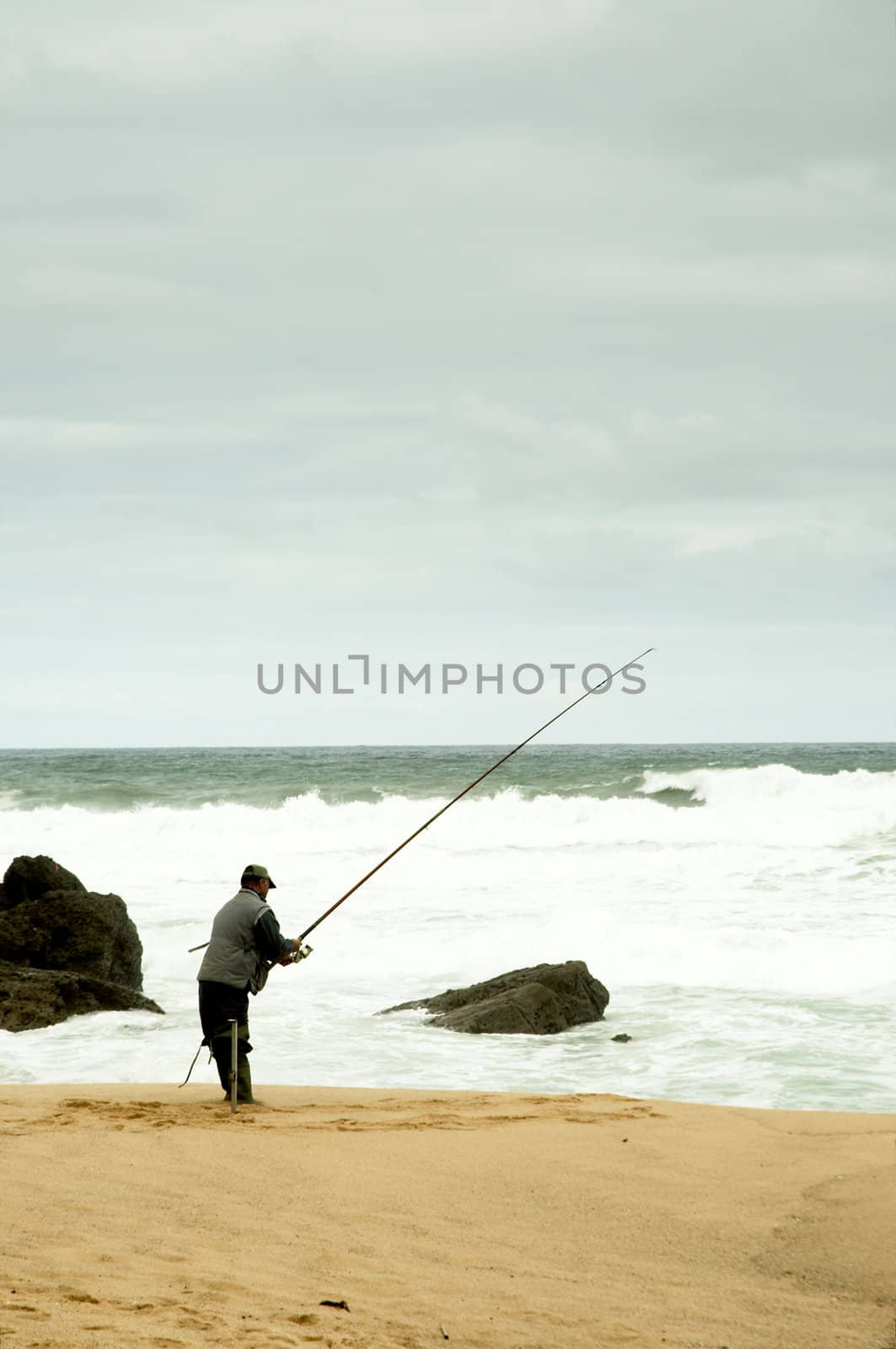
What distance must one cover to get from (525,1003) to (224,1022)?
3194mm

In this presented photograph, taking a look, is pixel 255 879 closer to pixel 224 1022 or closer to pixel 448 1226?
pixel 224 1022

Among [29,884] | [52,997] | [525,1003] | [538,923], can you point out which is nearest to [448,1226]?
[525,1003]

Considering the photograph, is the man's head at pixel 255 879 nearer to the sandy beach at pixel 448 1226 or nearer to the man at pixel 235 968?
the man at pixel 235 968

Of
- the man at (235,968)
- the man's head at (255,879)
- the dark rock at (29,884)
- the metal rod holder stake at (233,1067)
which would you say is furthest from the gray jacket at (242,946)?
the dark rock at (29,884)

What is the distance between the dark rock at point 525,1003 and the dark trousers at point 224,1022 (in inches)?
109

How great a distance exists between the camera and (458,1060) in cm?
876

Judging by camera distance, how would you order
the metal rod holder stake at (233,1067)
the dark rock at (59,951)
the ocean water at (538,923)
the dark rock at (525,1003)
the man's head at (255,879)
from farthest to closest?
the dark rock at (59,951), the dark rock at (525,1003), the ocean water at (538,923), the man's head at (255,879), the metal rod holder stake at (233,1067)

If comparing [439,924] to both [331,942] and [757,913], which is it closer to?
[331,942]

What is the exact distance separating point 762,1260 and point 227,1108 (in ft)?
11.5

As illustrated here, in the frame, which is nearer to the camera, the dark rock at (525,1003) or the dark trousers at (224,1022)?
the dark trousers at (224,1022)

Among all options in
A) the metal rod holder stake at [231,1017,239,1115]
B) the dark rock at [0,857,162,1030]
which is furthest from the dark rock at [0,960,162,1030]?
the metal rod holder stake at [231,1017,239,1115]

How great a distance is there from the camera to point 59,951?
11234 millimetres

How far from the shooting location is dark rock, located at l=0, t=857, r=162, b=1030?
10.1 meters

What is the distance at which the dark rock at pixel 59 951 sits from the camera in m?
10.1
